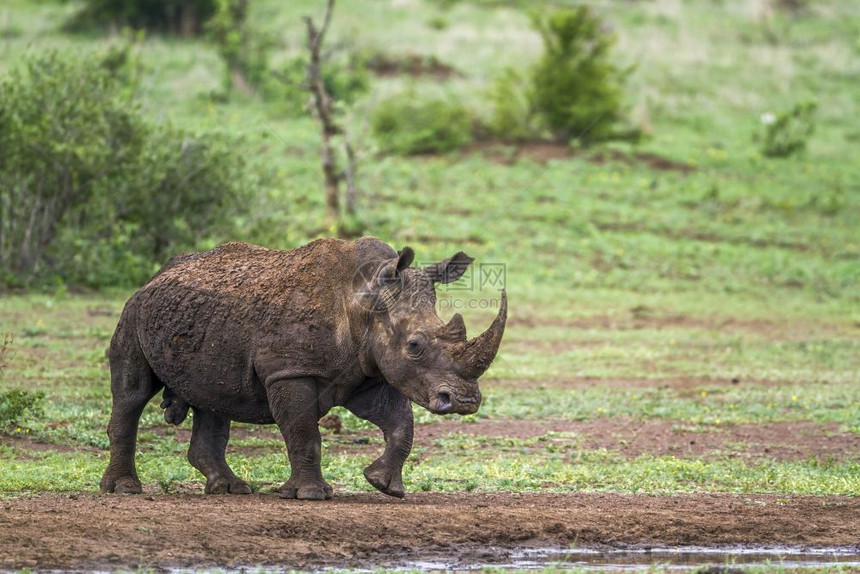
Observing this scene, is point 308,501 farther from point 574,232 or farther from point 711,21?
point 711,21

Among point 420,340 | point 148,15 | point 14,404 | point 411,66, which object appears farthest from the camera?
point 148,15

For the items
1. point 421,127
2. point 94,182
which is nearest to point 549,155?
point 421,127

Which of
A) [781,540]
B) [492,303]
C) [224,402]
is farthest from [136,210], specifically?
[781,540]

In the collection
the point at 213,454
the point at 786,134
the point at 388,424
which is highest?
the point at 786,134

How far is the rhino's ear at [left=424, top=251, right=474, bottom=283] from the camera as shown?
10.6 metres

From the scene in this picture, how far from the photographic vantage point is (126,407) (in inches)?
436

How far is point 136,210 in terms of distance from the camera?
22375 millimetres

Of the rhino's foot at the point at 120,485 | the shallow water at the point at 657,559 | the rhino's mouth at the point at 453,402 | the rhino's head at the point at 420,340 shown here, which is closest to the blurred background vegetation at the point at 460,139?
the rhino's foot at the point at 120,485

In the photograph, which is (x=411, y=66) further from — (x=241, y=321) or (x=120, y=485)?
(x=120, y=485)

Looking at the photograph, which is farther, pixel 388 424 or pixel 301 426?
pixel 388 424

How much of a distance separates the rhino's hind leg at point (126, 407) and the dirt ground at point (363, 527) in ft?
Result: 1.12

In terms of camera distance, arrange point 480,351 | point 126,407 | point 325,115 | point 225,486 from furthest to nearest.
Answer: point 325,115 < point 126,407 < point 225,486 < point 480,351

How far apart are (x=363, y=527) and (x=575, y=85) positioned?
2539 centimetres

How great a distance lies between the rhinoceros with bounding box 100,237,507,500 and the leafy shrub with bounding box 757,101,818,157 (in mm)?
24831
